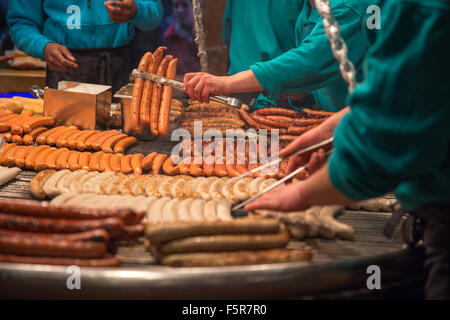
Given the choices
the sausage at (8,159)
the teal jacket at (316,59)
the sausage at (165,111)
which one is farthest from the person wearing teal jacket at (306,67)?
the sausage at (8,159)

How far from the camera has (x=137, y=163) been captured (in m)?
3.40

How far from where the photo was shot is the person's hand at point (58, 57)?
4938 mm

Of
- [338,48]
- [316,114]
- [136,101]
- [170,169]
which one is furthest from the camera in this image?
[316,114]

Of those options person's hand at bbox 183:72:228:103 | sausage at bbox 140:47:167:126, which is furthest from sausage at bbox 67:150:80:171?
person's hand at bbox 183:72:228:103

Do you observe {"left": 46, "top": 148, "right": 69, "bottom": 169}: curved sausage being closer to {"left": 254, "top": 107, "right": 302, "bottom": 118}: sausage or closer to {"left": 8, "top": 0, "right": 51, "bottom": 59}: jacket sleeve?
{"left": 254, "top": 107, "right": 302, "bottom": 118}: sausage

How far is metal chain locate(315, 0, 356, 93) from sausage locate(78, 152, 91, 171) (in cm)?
210

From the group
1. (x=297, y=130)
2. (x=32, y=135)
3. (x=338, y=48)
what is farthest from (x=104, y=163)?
(x=338, y=48)

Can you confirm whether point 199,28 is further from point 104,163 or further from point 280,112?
point 104,163

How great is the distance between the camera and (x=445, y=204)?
74.2 inches

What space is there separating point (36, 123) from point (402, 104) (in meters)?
3.51

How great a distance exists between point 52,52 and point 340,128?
168 inches

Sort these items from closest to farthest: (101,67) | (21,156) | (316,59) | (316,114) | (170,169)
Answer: (170,169) < (21,156) < (316,59) < (316,114) < (101,67)

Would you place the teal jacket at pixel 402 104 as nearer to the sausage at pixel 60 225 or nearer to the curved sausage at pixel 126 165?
the sausage at pixel 60 225
